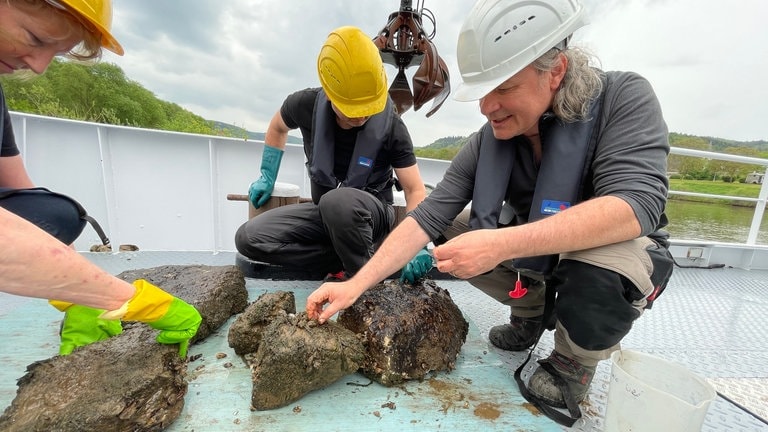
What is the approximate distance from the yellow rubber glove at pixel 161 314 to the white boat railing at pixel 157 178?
2568 millimetres

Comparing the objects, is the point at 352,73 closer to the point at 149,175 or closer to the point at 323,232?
the point at 323,232

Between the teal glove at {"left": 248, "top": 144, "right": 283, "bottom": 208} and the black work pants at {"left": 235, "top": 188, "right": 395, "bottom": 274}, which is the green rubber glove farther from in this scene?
the teal glove at {"left": 248, "top": 144, "right": 283, "bottom": 208}

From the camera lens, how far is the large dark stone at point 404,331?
132 cm

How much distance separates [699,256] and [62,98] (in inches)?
1284

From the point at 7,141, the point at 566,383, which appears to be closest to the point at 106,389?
the point at 7,141

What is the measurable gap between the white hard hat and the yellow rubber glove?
4.17 feet

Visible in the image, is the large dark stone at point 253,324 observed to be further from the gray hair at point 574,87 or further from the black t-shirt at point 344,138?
the gray hair at point 574,87

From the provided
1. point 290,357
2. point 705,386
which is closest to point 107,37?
point 290,357

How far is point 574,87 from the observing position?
129 cm

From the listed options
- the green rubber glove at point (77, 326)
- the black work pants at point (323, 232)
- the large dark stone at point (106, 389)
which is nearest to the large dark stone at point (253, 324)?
the large dark stone at point (106, 389)

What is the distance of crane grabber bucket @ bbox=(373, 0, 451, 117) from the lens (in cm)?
444

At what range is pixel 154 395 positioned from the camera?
3.41 feet

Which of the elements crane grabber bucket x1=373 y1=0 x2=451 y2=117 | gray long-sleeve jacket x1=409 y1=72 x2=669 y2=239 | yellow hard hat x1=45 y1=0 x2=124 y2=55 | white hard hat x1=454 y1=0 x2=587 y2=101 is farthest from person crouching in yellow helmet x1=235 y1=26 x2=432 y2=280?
crane grabber bucket x1=373 y1=0 x2=451 y2=117

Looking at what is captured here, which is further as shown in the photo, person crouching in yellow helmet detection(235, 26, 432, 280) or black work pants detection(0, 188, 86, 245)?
person crouching in yellow helmet detection(235, 26, 432, 280)
